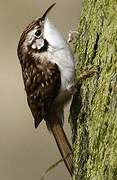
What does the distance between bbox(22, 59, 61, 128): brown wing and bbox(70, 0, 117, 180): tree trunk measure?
106 millimetres

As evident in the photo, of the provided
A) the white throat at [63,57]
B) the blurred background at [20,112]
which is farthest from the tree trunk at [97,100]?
the blurred background at [20,112]

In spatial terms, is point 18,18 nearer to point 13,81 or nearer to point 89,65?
point 13,81

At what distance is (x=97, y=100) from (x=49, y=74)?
1.75 feet

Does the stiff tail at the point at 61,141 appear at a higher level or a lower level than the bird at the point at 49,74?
lower

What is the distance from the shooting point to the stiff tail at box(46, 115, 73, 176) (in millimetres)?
3527

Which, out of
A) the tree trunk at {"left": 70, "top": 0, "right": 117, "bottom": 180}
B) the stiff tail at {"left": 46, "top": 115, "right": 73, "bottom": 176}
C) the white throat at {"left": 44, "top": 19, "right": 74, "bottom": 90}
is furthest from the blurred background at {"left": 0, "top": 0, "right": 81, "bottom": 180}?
the tree trunk at {"left": 70, "top": 0, "right": 117, "bottom": 180}

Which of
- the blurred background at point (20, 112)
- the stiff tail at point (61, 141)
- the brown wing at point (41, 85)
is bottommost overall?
the blurred background at point (20, 112)

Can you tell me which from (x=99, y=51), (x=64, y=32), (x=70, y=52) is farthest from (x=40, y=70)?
(x=64, y=32)

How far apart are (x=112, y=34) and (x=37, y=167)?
9.81 ft

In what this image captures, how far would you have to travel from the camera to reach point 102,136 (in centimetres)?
295

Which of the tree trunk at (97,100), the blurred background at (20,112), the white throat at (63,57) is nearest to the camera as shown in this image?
the tree trunk at (97,100)

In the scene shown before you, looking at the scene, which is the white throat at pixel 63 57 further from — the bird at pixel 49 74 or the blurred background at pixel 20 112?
the blurred background at pixel 20 112

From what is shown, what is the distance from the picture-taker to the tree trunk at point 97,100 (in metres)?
2.88

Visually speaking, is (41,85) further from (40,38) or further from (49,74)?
(40,38)
